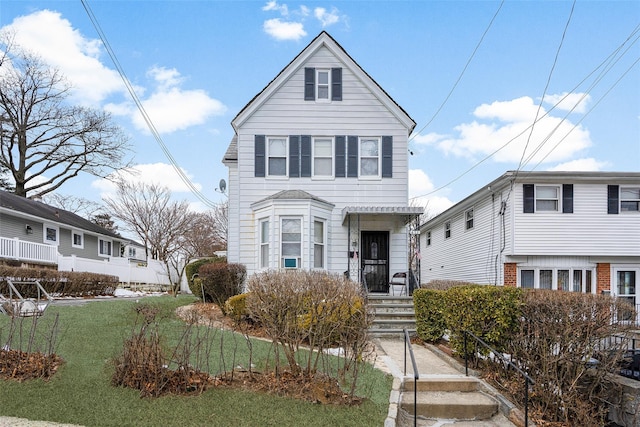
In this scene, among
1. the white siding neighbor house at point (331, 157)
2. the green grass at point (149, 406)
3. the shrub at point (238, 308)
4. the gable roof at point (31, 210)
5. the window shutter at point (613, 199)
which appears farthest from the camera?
the gable roof at point (31, 210)

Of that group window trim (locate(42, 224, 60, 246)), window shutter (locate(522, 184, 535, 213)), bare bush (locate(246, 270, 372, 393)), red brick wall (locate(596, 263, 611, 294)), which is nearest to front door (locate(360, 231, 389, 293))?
window shutter (locate(522, 184, 535, 213))

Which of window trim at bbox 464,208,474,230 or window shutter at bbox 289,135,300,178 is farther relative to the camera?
window trim at bbox 464,208,474,230

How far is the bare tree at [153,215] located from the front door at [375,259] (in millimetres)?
23553

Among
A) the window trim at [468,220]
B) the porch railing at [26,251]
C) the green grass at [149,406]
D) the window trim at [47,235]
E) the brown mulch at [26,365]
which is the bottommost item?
the green grass at [149,406]

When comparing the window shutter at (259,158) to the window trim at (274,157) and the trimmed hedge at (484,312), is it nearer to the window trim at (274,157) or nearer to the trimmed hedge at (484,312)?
the window trim at (274,157)

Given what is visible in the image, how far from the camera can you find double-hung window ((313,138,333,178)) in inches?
630

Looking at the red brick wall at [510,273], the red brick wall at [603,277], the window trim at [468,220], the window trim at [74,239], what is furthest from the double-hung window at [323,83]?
the window trim at [74,239]

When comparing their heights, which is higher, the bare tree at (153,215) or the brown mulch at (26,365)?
the bare tree at (153,215)

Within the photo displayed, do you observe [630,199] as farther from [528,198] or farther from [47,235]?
[47,235]

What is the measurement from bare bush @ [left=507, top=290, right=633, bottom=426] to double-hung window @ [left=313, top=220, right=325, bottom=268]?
8.70 metres

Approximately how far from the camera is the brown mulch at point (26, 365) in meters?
6.46

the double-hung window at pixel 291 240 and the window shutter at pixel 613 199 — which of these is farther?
the window shutter at pixel 613 199

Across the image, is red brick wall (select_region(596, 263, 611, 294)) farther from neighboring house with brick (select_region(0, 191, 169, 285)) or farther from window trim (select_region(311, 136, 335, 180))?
neighboring house with brick (select_region(0, 191, 169, 285))

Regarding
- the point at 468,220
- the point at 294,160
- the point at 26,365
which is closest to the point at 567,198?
the point at 468,220
